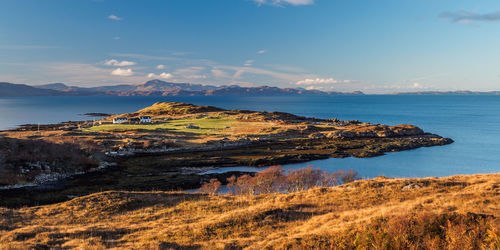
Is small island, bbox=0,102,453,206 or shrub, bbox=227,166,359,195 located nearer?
shrub, bbox=227,166,359,195

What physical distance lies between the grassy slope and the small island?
66.3 ft

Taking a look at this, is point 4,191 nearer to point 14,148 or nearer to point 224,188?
point 14,148

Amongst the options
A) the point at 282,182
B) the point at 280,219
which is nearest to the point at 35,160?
the point at 282,182

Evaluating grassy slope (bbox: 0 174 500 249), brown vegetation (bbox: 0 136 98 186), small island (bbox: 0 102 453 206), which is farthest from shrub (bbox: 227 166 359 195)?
brown vegetation (bbox: 0 136 98 186)

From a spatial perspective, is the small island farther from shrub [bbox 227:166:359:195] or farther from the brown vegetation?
shrub [bbox 227:166:359:195]

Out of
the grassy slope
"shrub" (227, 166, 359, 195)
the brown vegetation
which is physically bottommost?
"shrub" (227, 166, 359, 195)

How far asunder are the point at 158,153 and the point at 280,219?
6070cm

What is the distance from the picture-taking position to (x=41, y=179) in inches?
1783

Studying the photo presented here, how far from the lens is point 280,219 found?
17203mm

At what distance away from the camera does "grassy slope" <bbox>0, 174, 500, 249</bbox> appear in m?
11.5

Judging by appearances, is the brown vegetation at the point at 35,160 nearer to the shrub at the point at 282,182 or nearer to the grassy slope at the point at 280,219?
the grassy slope at the point at 280,219

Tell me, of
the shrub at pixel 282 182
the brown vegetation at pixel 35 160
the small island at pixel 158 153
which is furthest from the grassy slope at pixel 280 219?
the brown vegetation at pixel 35 160

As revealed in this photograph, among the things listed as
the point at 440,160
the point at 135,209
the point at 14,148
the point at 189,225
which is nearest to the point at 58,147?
the point at 14,148

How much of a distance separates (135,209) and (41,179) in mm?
31305
